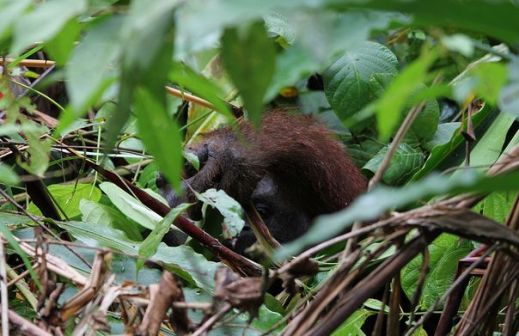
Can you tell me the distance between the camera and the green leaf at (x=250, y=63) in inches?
19.2

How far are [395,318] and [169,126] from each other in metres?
0.41

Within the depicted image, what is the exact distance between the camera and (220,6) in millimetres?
414

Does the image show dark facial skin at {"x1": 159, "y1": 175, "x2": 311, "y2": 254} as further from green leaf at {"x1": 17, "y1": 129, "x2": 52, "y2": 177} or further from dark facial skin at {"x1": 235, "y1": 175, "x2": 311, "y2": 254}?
green leaf at {"x1": 17, "y1": 129, "x2": 52, "y2": 177}

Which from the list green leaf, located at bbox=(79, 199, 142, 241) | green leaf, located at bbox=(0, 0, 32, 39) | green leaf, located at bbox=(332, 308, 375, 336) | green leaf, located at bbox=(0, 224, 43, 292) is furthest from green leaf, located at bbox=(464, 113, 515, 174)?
green leaf, located at bbox=(0, 0, 32, 39)

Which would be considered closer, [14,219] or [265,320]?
[265,320]

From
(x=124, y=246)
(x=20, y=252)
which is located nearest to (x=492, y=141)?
(x=124, y=246)

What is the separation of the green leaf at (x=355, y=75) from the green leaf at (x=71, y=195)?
0.67 meters

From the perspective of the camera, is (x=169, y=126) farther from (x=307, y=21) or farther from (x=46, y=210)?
(x=46, y=210)

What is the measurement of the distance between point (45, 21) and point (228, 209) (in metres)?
1.01

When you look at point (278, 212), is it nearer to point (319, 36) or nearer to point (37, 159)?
point (37, 159)

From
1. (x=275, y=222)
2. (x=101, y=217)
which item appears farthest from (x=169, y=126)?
(x=275, y=222)

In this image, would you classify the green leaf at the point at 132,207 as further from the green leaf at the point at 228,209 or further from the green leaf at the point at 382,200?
the green leaf at the point at 382,200

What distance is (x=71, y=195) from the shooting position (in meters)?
1.82

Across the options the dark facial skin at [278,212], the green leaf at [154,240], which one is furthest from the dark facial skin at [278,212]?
the green leaf at [154,240]
